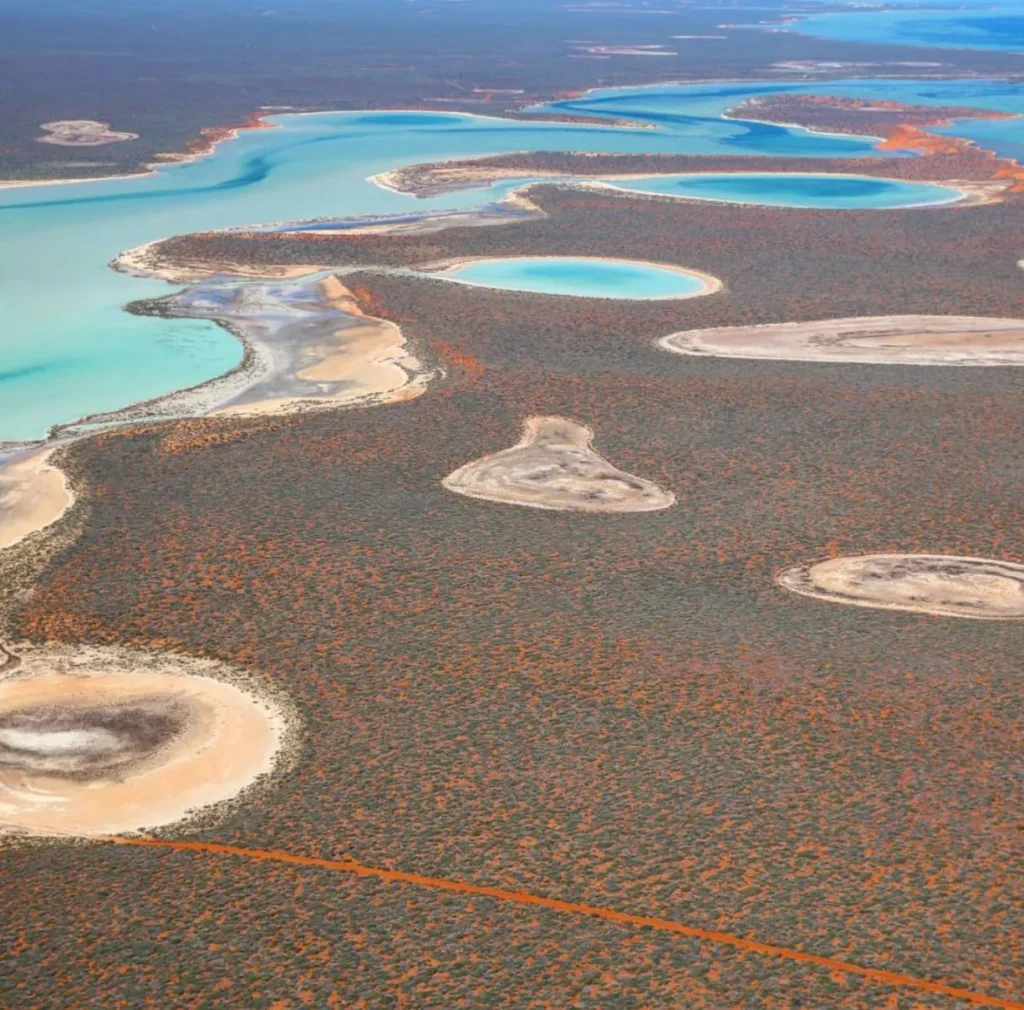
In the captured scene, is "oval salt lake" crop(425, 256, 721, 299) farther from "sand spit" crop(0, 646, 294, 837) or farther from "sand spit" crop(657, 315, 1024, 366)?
"sand spit" crop(0, 646, 294, 837)

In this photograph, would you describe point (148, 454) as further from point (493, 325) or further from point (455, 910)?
point (455, 910)

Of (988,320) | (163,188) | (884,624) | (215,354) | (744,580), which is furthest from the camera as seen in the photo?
(163,188)

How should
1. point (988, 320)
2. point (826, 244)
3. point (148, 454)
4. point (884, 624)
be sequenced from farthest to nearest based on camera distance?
point (826, 244) < point (988, 320) < point (148, 454) < point (884, 624)

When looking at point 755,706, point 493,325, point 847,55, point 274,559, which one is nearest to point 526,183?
point 493,325

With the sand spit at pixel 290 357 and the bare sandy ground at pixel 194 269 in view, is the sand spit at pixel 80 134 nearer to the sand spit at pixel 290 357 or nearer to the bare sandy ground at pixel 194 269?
the bare sandy ground at pixel 194 269

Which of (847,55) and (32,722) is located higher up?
(847,55)

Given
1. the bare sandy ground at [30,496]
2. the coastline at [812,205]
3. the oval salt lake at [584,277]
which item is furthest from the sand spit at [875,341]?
the coastline at [812,205]

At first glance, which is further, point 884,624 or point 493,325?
point 493,325

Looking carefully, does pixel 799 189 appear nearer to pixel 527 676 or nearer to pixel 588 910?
pixel 527 676

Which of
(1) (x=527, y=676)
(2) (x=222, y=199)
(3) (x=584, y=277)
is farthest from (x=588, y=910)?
(2) (x=222, y=199)

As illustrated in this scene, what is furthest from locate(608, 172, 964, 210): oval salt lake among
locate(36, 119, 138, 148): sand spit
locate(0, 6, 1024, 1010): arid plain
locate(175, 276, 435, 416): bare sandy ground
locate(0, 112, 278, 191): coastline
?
locate(36, 119, 138, 148): sand spit
